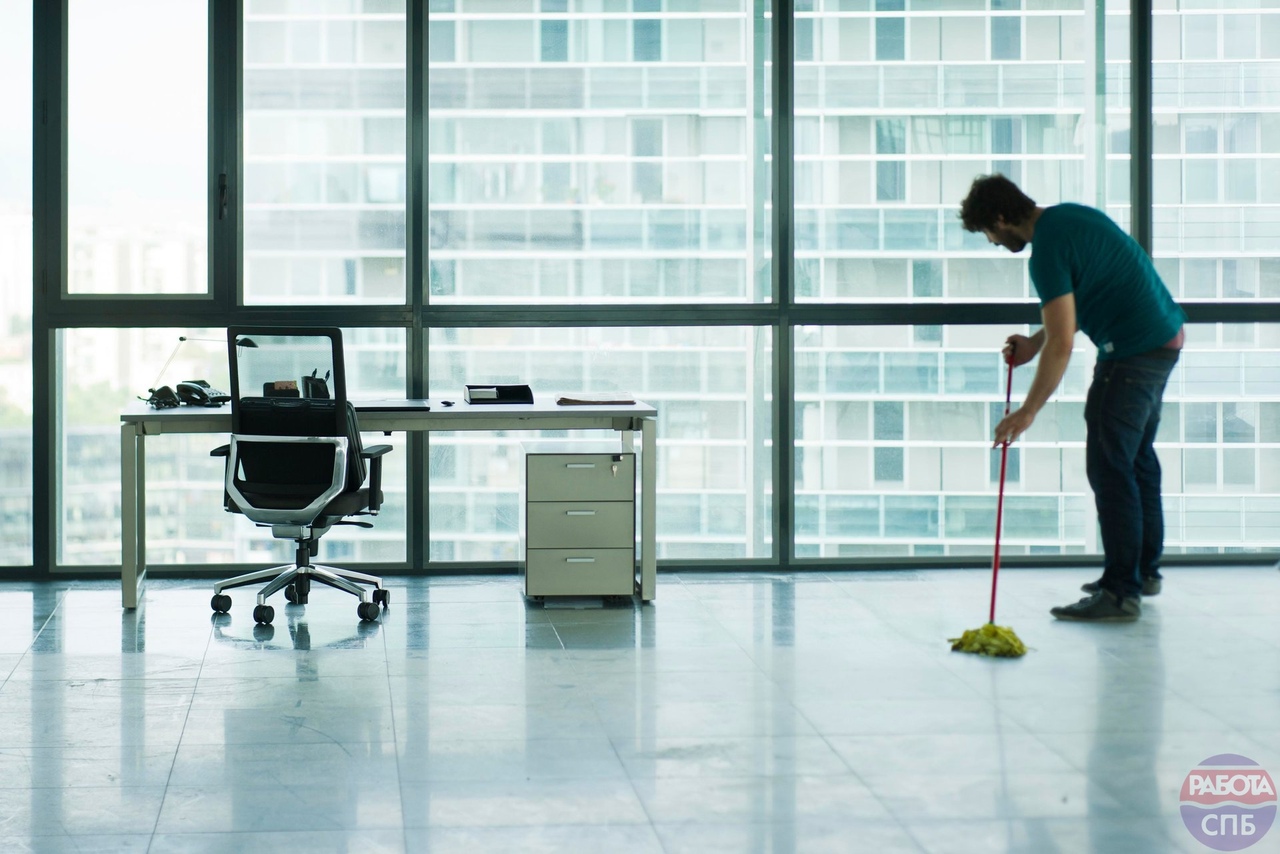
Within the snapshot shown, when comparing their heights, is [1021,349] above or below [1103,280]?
below

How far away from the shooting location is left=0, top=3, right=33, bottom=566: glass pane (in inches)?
213

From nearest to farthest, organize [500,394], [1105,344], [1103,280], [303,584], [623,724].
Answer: [623,724]
[1103,280]
[1105,344]
[303,584]
[500,394]

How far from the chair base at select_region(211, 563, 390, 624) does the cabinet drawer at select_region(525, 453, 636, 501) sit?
25.1 inches

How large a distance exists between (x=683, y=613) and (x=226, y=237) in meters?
2.33

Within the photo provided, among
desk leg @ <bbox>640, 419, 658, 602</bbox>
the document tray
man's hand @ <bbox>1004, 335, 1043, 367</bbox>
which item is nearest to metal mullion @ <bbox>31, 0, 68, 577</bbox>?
the document tray

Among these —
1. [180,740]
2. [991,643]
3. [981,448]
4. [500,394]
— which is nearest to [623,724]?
[180,740]

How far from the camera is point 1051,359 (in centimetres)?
418

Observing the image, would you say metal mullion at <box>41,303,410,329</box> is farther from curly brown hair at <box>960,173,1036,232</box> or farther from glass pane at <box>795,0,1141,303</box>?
curly brown hair at <box>960,173,1036,232</box>

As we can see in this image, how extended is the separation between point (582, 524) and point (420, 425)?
0.66 m

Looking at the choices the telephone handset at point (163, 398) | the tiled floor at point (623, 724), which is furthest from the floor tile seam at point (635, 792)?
the telephone handset at point (163, 398)

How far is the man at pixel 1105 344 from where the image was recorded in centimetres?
421

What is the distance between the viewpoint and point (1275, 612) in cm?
471

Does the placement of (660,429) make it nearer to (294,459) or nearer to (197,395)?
(294,459)

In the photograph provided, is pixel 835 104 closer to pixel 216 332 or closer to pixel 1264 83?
pixel 1264 83
